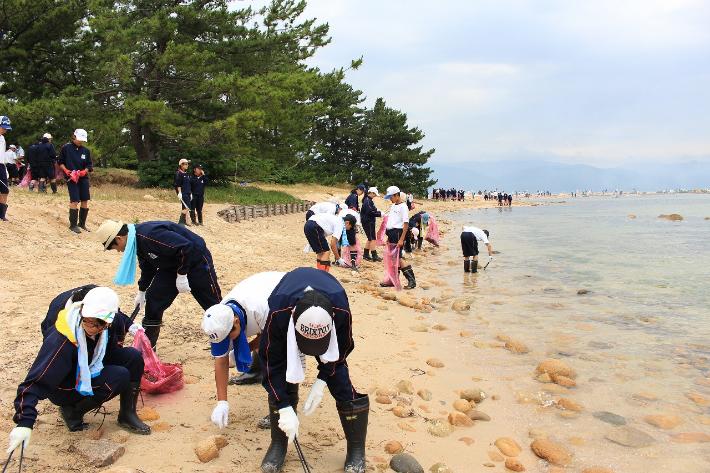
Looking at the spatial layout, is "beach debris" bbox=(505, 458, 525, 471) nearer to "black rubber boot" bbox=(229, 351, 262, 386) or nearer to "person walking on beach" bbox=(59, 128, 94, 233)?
"black rubber boot" bbox=(229, 351, 262, 386)

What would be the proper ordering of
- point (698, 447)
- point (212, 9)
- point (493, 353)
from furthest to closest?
point (212, 9) < point (493, 353) < point (698, 447)

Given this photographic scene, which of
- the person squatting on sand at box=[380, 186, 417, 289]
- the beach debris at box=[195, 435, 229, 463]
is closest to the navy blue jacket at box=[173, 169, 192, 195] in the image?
the person squatting on sand at box=[380, 186, 417, 289]

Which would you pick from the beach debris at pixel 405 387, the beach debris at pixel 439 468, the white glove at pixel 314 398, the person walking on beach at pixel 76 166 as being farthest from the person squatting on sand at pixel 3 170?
the beach debris at pixel 439 468

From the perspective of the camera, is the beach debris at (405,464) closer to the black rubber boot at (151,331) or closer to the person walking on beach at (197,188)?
the black rubber boot at (151,331)

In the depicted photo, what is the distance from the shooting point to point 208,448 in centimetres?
366

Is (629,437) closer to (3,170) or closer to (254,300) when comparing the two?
(254,300)

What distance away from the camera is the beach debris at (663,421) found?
4.81m

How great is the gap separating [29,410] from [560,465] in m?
3.84

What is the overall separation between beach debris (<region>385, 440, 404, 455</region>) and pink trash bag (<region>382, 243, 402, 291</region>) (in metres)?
6.15

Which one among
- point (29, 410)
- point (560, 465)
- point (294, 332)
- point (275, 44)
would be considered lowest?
point (560, 465)

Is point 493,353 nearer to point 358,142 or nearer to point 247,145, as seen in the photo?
point 247,145

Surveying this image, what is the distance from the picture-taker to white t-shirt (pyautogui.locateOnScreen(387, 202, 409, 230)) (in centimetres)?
984

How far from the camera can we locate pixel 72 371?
3.61 m

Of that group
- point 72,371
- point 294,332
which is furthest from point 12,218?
point 294,332
